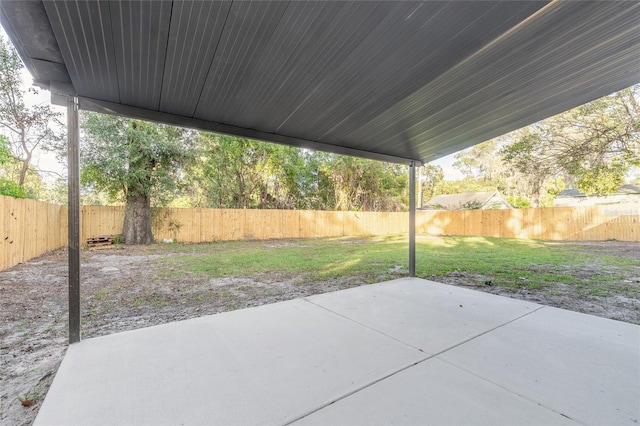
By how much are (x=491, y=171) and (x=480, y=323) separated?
1755 cm

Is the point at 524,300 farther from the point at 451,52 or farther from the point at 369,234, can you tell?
the point at 369,234

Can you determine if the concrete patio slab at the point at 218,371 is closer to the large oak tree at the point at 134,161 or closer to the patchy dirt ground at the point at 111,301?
the patchy dirt ground at the point at 111,301

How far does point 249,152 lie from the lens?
41.6 ft

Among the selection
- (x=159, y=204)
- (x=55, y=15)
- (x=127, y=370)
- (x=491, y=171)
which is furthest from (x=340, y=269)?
(x=491, y=171)

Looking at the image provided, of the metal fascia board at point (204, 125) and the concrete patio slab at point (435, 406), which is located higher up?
the metal fascia board at point (204, 125)

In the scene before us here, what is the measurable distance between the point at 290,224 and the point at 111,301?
878 cm

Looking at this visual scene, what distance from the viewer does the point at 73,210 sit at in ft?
7.34

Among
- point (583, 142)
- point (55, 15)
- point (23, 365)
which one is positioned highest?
point (583, 142)

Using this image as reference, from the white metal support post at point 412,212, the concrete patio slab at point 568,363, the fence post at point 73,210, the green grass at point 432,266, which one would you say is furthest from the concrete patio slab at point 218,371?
the green grass at point 432,266

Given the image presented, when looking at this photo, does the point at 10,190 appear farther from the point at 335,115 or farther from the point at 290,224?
the point at 290,224

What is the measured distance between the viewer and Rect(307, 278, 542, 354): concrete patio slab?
241cm

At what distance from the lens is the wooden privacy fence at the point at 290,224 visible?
5832 mm

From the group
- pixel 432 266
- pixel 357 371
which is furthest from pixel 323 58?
pixel 432 266

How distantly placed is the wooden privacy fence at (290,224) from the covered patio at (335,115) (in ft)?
16.1
